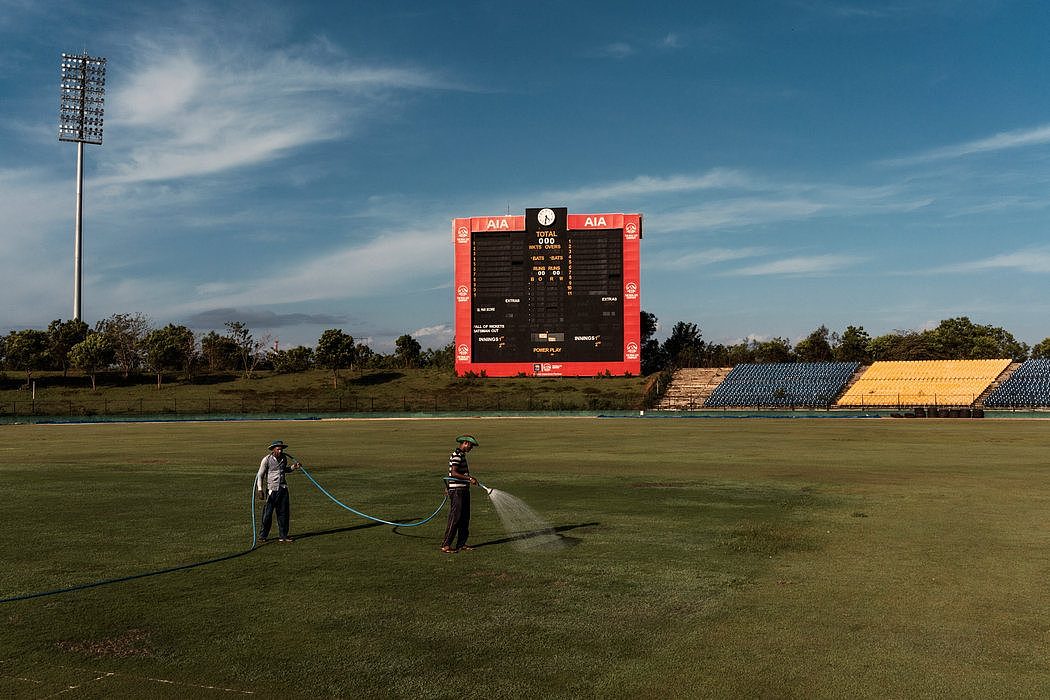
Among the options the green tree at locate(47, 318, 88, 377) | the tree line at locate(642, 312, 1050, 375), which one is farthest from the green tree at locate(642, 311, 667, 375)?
the green tree at locate(47, 318, 88, 377)

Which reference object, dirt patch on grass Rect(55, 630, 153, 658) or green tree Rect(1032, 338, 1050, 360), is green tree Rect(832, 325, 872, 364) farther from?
dirt patch on grass Rect(55, 630, 153, 658)

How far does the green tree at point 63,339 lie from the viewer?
117 metres

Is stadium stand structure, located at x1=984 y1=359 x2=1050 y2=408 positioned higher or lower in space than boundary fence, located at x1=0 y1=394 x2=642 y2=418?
higher

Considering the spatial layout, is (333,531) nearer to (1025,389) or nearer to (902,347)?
(1025,389)

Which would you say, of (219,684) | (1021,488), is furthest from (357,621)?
(1021,488)

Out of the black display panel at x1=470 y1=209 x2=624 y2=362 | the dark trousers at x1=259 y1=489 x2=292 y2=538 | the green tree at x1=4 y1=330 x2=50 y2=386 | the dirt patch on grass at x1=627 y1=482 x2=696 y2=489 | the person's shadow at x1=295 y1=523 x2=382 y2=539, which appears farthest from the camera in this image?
A: the green tree at x1=4 y1=330 x2=50 y2=386

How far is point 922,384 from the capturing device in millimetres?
87938

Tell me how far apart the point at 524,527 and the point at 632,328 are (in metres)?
70.9

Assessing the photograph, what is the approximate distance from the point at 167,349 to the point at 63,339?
21.9 metres

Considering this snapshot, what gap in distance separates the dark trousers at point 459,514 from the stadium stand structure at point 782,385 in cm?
7293

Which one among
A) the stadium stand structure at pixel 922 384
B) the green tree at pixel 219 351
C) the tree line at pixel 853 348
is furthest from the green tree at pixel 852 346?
the green tree at pixel 219 351

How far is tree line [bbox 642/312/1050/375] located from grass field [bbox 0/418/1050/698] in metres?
112

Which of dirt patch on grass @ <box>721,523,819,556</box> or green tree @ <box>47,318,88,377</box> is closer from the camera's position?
dirt patch on grass @ <box>721,523,819,556</box>

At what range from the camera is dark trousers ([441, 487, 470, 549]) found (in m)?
14.8
